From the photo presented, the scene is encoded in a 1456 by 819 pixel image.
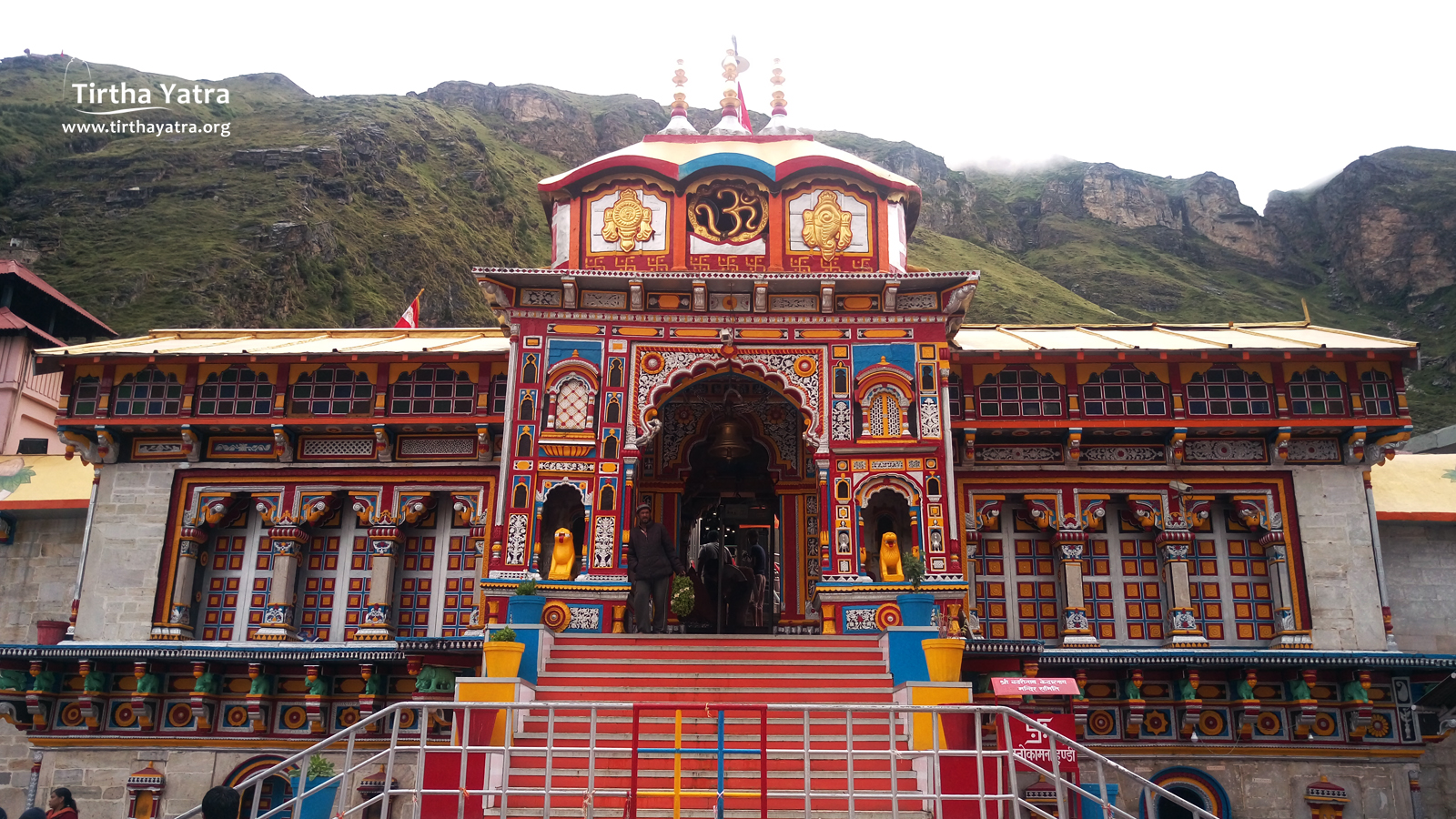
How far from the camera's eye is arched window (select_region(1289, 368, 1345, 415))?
18375 millimetres

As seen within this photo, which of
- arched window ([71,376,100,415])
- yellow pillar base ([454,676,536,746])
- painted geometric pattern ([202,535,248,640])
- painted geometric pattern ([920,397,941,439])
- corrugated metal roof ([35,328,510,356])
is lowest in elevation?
yellow pillar base ([454,676,536,746])

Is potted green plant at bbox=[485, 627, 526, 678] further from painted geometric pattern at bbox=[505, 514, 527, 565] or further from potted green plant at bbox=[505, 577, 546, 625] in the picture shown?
painted geometric pattern at bbox=[505, 514, 527, 565]

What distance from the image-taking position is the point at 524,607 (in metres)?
14.6

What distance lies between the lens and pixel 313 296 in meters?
59.2

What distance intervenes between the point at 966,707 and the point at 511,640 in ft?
21.2

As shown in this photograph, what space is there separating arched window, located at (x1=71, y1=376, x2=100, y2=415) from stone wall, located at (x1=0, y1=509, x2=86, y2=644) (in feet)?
7.27

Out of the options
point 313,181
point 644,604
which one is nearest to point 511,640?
point 644,604

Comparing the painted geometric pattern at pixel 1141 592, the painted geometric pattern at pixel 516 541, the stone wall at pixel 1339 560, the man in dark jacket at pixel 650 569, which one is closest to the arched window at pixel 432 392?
the painted geometric pattern at pixel 516 541

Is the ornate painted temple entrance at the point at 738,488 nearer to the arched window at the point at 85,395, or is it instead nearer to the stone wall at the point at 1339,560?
the stone wall at the point at 1339,560

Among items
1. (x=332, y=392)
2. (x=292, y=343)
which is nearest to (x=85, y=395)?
(x=292, y=343)

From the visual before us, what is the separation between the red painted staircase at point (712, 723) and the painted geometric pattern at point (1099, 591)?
570 cm

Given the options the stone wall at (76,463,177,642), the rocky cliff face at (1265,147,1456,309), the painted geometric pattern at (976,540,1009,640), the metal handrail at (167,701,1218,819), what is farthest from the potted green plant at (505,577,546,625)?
the rocky cliff face at (1265,147,1456,309)

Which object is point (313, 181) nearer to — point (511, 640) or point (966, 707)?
point (511, 640)

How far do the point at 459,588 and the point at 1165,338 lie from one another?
562 inches
